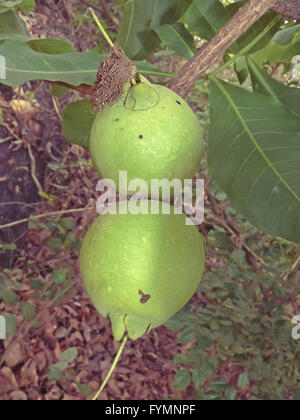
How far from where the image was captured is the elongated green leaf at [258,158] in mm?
634

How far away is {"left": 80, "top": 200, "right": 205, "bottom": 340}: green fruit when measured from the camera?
23.7 inches

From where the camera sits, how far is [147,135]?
608 millimetres

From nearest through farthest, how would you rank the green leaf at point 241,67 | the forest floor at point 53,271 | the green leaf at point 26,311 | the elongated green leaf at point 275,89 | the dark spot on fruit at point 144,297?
the dark spot on fruit at point 144,297 → the elongated green leaf at point 275,89 → the green leaf at point 241,67 → the green leaf at point 26,311 → the forest floor at point 53,271

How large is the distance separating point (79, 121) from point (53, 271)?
1117mm

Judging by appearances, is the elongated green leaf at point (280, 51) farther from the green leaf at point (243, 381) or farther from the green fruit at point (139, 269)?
the green leaf at point (243, 381)

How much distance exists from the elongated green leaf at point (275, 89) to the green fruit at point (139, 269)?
38cm

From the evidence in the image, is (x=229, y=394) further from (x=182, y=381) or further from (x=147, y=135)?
(x=147, y=135)

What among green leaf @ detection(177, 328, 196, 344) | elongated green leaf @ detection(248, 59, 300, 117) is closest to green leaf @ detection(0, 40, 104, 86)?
elongated green leaf @ detection(248, 59, 300, 117)

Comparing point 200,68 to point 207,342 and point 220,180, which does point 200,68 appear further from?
point 207,342

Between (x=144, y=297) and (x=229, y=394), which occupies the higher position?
(x=144, y=297)

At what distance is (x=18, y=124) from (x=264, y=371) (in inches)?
80.9

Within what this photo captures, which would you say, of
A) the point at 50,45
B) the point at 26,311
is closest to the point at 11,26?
the point at 50,45

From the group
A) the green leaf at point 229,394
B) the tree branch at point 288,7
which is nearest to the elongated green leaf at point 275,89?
the tree branch at point 288,7

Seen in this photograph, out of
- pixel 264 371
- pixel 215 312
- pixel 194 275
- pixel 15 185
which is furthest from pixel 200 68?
pixel 15 185
